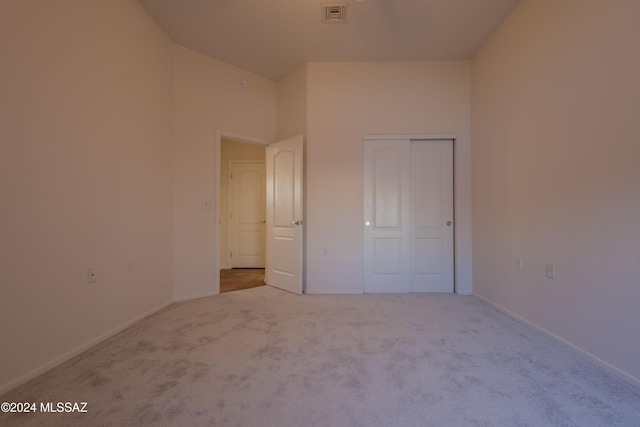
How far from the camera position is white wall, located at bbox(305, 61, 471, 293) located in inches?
145

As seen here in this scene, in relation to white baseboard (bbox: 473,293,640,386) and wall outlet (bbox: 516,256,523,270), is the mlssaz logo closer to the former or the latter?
white baseboard (bbox: 473,293,640,386)

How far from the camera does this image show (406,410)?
4.71 feet

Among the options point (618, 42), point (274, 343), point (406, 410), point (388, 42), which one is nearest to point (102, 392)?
point (274, 343)

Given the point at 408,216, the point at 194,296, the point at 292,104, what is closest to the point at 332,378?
the point at 194,296

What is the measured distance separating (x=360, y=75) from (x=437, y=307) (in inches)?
119

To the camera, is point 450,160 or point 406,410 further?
point 450,160

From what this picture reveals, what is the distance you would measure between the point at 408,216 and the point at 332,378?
2505 mm

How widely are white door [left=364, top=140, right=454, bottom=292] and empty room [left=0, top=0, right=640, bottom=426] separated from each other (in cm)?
3

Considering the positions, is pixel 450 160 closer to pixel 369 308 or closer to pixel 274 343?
pixel 369 308

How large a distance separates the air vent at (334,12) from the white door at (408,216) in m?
1.45

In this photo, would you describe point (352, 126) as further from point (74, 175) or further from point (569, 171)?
point (74, 175)

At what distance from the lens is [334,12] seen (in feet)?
9.28

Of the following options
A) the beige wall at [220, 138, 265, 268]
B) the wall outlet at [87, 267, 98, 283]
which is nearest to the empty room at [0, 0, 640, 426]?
the wall outlet at [87, 267, 98, 283]

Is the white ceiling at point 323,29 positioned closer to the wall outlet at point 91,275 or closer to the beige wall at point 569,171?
the beige wall at point 569,171
